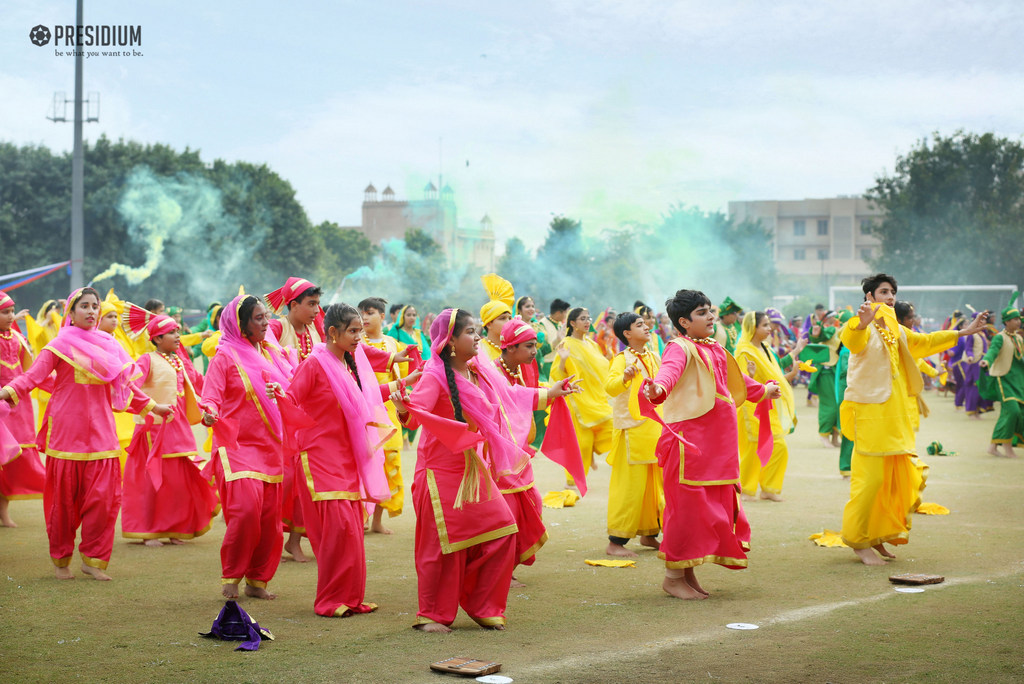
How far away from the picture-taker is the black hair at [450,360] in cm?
575

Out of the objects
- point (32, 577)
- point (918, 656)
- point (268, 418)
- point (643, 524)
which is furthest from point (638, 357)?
point (32, 577)

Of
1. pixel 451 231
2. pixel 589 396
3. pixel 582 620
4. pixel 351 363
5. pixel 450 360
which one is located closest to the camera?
pixel 450 360

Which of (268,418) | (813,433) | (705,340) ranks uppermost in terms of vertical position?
(705,340)

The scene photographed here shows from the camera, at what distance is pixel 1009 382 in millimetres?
13797

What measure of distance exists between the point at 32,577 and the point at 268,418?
A: 86.8 inches

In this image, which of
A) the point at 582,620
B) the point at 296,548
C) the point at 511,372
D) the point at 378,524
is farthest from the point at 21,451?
the point at 582,620

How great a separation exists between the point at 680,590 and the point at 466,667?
2159 mm

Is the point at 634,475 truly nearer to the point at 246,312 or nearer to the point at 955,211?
the point at 246,312

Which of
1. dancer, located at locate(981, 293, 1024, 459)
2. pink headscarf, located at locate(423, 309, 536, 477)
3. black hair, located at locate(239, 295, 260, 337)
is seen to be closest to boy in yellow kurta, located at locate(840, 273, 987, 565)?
pink headscarf, located at locate(423, 309, 536, 477)

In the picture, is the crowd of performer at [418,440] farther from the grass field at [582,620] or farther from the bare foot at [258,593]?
the grass field at [582,620]

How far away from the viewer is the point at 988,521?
905cm

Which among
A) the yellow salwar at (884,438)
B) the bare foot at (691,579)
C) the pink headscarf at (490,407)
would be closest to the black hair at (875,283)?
the yellow salwar at (884,438)

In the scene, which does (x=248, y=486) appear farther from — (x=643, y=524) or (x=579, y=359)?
(x=579, y=359)

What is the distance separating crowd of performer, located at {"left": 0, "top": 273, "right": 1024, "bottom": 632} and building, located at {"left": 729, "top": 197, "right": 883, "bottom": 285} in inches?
2879
